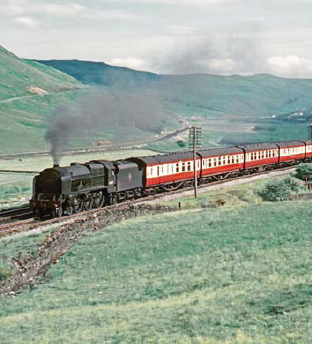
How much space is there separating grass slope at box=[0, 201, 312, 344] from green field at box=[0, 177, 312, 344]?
0.12ft

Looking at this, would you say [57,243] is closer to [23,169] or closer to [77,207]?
[77,207]

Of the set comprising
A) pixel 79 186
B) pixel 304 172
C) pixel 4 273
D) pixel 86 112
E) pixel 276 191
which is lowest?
pixel 4 273

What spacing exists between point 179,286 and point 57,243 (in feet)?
33.0

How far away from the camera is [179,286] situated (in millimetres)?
19875

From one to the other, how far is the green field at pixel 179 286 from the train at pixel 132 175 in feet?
16.0

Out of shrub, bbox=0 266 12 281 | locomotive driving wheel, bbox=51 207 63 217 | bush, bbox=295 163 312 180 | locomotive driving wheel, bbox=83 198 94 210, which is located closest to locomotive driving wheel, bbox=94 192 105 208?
locomotive driving wheel, bbox=83 198 94 210

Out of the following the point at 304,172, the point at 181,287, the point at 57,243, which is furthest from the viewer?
the point at 304,172

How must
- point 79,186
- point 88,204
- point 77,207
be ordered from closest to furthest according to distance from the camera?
1. point 79,186
2. point 77,207
3. point 88,204

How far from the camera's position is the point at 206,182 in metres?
56.0

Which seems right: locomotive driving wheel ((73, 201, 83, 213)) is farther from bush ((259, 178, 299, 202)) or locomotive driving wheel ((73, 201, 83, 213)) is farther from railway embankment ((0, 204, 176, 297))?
bush ((259, 178, 299, 202))

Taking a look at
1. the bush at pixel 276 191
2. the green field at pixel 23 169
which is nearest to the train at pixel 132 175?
the bush at pixel 276 191

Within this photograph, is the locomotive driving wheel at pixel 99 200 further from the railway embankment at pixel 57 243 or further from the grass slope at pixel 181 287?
the grass slope at pixel 181 287

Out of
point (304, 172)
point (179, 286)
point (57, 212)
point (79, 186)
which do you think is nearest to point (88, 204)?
point (79, 186)

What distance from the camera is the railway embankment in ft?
77.4
